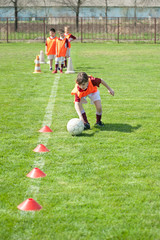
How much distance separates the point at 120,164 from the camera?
545 cm

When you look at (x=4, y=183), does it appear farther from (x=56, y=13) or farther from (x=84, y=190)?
(x=56, y=13)

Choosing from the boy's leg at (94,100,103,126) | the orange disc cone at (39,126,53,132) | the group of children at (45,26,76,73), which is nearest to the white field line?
the orange disc cone at (39,126,53,132)

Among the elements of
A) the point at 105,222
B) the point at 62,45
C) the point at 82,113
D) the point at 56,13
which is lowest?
the point at 105,222

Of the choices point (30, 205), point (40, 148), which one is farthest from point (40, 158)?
point (30, 205)

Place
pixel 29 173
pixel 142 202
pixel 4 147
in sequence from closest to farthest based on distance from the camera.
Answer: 1. pixel 142 202
2. pixel 29 173
3. pixel 4 147

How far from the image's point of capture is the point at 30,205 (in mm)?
4086

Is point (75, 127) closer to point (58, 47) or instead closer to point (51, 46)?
point (58, 47)

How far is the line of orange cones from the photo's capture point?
4.08 metres

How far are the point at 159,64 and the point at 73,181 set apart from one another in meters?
14.1

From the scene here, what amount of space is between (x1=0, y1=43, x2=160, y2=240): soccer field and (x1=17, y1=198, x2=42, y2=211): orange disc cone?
0.18 ft

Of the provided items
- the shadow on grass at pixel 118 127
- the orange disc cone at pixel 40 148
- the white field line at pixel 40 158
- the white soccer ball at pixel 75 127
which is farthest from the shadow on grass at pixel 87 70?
the orange disc cone at pixel 40 148

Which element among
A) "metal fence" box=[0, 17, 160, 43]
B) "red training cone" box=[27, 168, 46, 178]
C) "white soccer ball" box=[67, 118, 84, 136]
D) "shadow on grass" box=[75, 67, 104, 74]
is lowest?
"red training cone" box=[27, 168, 46, 178]

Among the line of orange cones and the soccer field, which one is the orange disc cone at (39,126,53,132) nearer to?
the line of orange cones

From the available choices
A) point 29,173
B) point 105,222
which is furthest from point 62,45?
point 105,222
